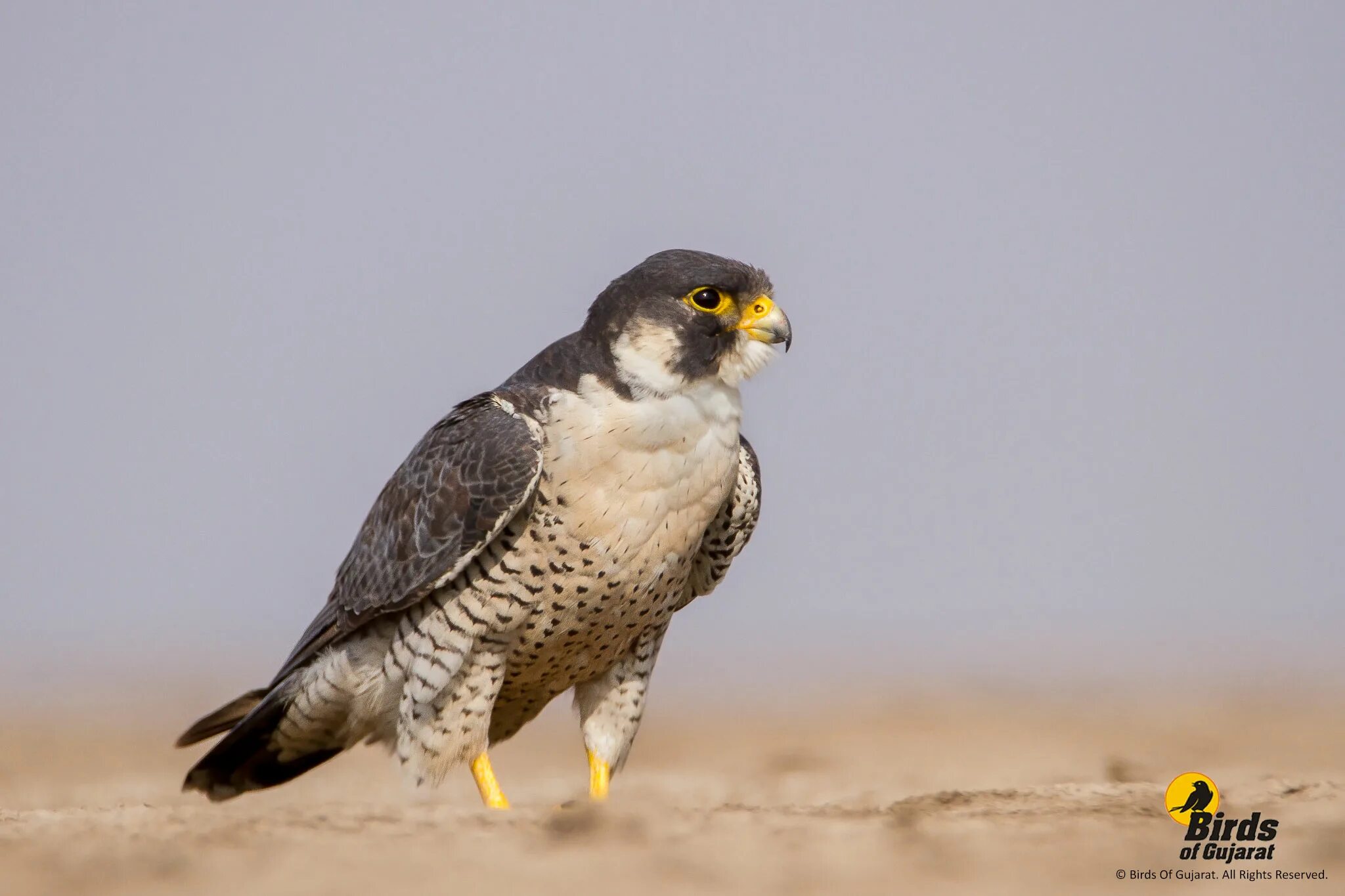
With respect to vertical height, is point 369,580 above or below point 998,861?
above

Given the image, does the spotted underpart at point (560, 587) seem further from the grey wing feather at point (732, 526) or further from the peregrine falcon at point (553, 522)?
the grey wing feather at point (732, 526)

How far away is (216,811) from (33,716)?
1481cm

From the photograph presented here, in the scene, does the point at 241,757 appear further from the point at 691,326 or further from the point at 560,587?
the point at 691,326

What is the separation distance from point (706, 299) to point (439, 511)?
127cm

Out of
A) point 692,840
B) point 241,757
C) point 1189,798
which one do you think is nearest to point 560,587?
point 692,840

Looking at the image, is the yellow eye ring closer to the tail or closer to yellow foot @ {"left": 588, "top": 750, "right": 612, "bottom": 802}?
yellow foot @ {"left": 588, "top": 750, "right": 612, "bottom": 802}

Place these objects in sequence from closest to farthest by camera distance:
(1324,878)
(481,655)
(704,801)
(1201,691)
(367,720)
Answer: (1324,878), (481,655), (367,720), (704,801), (1201,691)

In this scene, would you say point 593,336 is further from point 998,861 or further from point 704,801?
point 998,861

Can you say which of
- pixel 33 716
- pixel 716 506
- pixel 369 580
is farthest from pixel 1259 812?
pixel 33 716

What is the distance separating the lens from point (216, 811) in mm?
5566

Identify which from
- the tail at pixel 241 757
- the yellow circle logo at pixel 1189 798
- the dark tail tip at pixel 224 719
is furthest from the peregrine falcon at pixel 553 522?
the yellow circle logo at pixel 1189 798

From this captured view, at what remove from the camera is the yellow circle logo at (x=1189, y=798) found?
16.7 feet

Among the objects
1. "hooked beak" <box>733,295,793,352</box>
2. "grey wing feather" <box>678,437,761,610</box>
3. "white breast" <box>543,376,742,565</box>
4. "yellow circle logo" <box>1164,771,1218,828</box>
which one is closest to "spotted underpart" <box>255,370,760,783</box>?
"white breast" <box>543,376,742,565</box>

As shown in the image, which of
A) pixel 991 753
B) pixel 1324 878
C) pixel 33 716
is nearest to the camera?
pixel 1324 878
